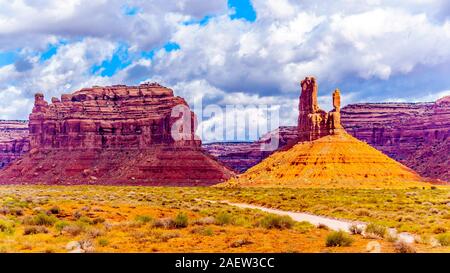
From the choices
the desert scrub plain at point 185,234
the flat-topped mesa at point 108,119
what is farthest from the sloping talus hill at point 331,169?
the desert scrub plain at point 185,234

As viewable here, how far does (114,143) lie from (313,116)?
6156 cm

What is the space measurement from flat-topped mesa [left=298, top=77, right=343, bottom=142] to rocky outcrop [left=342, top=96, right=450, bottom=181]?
99.3 ft

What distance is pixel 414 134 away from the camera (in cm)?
16662

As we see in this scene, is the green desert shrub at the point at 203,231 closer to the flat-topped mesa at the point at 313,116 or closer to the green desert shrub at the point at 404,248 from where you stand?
the green desert shrub at the point at 404,248

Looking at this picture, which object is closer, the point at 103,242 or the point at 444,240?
the point at 103,242

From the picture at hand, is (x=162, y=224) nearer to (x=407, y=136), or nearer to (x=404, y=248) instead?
(x=404, y=248)

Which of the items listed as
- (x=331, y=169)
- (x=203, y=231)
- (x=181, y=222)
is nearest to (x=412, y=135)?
(x=331, y=169)

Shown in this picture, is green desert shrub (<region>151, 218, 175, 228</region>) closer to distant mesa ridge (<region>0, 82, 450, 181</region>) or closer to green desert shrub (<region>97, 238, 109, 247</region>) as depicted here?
green desert shrub (<region>97, 238, 109, 247</region>)

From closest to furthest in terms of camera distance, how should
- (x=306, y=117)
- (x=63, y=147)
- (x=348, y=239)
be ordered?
1. (x=348, y=239)
2. (x=306, y=117)
3. (x=63, y=147)
